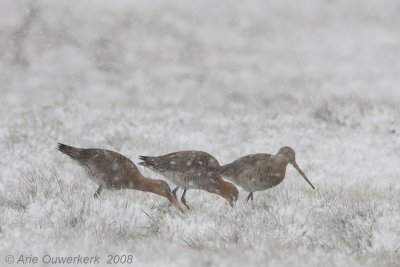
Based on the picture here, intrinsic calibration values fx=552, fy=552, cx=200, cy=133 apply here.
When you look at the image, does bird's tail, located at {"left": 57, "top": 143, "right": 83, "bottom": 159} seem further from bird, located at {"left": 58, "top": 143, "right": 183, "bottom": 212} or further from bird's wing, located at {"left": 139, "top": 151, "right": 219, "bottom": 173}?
bird's wing, located at {"left": 139, "top": 151, "right": 219, "bottom": 173}

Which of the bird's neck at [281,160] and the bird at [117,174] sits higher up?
the bird's neck at [281,160]

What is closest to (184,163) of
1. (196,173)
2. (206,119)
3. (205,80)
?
(196,173)

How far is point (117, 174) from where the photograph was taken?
655cm

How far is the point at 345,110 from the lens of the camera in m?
A: 15.5

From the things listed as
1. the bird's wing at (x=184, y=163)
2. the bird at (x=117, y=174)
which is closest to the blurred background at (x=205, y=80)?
the bird at (x=117, y=174)

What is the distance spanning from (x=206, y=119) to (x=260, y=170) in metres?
9.03

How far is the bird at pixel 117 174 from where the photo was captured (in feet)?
21.0

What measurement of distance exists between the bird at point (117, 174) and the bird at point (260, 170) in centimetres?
88

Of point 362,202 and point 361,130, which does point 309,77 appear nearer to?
point 361,130

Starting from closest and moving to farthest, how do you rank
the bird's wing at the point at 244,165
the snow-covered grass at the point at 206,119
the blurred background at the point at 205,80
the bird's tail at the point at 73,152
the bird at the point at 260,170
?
the snow-covered grass at the point at 206,119, the bird at the point at 260,170, the bird's wing at the point at 244,165, the bird's tail at the point at 73,152, the blurred background at the point at 205,80

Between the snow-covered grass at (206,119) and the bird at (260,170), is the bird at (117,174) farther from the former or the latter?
the bird at (260,170)

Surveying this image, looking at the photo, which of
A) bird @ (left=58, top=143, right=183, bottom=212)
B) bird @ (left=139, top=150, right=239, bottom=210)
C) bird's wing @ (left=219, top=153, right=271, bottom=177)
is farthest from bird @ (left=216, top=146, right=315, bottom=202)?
bird @ (left=58, top=143, right=183, bottom=212)

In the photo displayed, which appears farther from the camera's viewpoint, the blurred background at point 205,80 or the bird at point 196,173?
the blurred background at point 205,80

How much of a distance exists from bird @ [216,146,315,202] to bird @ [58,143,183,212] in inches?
34.5
